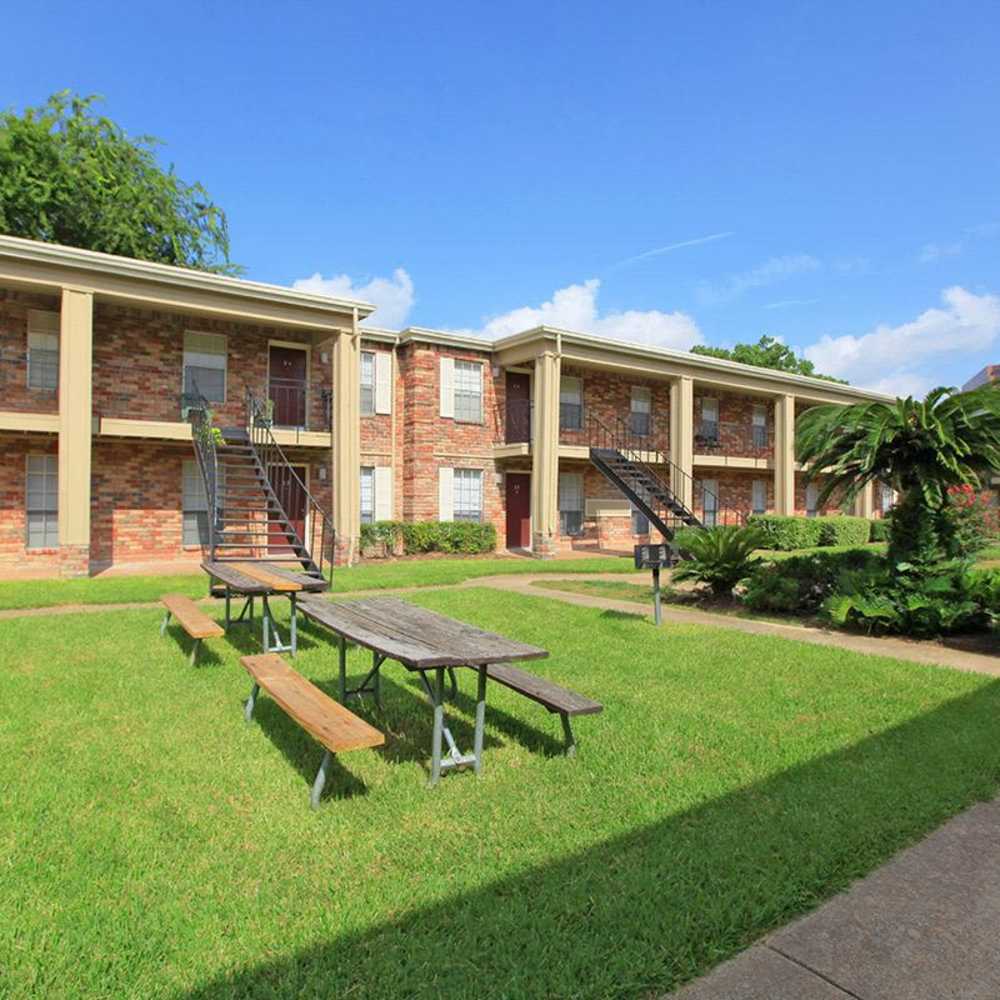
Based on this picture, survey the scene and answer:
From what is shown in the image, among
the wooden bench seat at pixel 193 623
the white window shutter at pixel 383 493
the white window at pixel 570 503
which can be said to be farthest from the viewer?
the white window at pixel 570 503

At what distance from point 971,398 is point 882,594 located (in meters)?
2.28

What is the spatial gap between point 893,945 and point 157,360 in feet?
50.3

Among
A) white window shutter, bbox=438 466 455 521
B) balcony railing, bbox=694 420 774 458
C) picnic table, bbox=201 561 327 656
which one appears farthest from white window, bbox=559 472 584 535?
picnic table, bbox=201 561 327 656

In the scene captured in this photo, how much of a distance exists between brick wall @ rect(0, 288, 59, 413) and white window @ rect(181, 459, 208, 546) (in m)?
2.85

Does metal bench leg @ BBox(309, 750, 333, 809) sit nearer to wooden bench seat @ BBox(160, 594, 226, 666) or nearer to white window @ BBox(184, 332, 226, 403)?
wooden bench seat @ BBox(160, 594, 226, 666)

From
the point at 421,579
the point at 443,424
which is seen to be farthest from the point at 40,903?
the point at 443,424

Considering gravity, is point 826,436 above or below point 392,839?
above

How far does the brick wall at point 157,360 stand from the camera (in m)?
14.0

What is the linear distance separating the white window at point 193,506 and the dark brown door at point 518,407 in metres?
7.73

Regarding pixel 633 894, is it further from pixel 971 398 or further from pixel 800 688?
pixel 971 398

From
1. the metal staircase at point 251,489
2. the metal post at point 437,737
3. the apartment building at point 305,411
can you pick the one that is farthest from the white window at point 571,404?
the metal post at point 437,737

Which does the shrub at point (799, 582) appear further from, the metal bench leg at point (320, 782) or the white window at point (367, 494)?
the white window at point (367, 494)

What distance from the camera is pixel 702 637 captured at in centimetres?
763

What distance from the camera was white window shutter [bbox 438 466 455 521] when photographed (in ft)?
58.5
